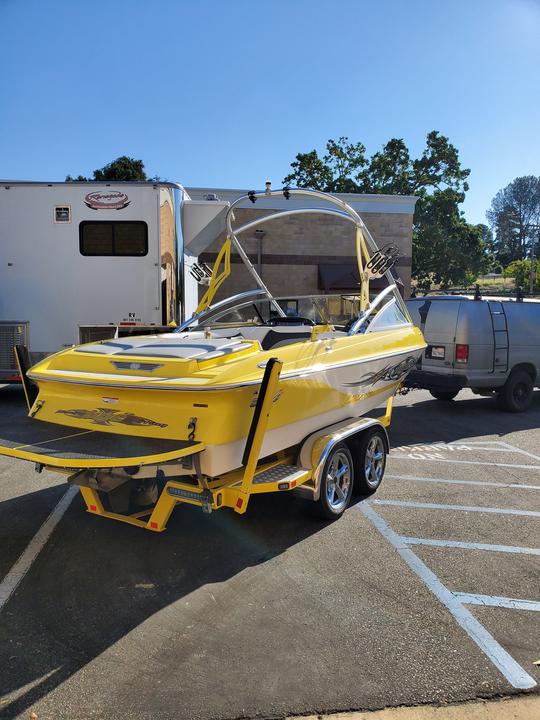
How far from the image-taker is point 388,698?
2586mm

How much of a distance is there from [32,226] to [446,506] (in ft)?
25.9

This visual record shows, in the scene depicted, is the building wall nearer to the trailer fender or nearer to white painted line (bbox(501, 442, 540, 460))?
white painted line (bbox(501, 442, 540, 460))

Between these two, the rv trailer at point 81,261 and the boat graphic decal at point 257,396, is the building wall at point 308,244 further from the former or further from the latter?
the boat graphic decal at point 257,396

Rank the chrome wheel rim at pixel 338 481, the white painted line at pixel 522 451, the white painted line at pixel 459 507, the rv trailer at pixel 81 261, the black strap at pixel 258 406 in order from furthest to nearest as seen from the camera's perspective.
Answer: the rv trailer at pixel 81 261 → the white painted line at pixel 522 451 → the white painted line at pixel 459 507 → the chrome wheel rim at pixel 338 481 → the black strap at pixel 258 406

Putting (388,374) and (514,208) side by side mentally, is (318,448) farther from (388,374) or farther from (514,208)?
(514,208)

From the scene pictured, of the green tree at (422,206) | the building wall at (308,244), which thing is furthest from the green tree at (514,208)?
the building wall at (308,244)

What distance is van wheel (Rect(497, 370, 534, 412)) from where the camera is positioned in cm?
978

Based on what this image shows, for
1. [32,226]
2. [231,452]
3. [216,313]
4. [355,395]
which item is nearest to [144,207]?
[32,226]

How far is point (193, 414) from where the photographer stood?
3.56 m

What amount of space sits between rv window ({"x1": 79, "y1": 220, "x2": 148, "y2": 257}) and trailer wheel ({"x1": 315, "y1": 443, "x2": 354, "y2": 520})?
5754mm

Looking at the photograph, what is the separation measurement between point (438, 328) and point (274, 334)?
4.63 m

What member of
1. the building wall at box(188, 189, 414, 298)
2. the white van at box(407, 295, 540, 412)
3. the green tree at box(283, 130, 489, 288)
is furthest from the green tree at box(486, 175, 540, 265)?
the white van at box(407, 295, 540, 412)

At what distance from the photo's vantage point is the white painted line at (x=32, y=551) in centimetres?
349

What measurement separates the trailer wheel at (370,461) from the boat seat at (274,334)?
3.88 ft
